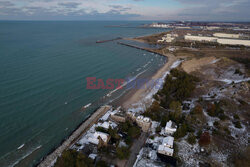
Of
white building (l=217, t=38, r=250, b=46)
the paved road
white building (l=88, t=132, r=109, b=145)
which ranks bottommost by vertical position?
the paved road

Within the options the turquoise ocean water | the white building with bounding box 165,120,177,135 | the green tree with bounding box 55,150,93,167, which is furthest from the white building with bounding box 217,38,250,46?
the green tree with bounding box 55,150,93,167

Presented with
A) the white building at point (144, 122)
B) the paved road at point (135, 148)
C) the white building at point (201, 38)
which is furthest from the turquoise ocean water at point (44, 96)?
the white building at point (201, 38)

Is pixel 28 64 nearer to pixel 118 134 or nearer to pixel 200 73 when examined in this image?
pixel 118 134

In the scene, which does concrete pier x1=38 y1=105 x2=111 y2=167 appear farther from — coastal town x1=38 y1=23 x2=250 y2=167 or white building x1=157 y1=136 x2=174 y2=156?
white building x1=157 y1=136 x2=174 y2=156

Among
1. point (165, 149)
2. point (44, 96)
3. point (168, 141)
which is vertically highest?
point (44, 96)

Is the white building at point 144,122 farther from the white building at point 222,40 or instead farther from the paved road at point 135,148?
the white building at point 222,40

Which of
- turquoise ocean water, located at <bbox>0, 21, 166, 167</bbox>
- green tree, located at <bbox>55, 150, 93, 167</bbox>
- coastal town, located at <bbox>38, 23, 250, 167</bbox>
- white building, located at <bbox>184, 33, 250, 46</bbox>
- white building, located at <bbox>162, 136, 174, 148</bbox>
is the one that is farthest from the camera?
white building, located at <bbox>184, 33, 250, 46</bbox>

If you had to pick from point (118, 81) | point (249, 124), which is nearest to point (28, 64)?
point (118, 81)

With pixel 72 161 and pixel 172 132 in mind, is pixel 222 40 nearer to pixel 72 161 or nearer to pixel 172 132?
pixel 172 132

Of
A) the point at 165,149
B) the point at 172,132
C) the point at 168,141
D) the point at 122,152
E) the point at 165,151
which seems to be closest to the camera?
the point at 122,152

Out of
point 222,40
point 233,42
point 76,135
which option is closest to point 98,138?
point 76,135
